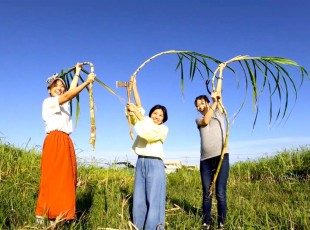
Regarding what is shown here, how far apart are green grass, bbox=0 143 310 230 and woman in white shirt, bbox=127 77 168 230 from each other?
192 mm

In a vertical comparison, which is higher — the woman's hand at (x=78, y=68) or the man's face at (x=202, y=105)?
the woman's hand at (x=78, y=68)

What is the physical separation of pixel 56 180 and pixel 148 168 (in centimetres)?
99

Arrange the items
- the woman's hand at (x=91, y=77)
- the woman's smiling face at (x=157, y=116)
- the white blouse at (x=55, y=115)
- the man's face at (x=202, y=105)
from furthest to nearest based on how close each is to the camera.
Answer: the man's face at (x=202, y=105), the woman's smiling face at (x=157, y=116), the woman's hand at (x=91, y=77), the white blouse at (x=55, y=115)

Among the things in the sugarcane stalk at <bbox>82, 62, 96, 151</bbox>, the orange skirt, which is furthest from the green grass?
the sugarcane stalk at <bbox>82, 62, 96, 151</bbox>

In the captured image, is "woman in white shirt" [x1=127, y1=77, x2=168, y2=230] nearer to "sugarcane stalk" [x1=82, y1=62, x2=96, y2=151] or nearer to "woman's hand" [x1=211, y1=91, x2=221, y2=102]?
"sugarcane stalk" [x1=82, y1=62, x2=96, y2=151]

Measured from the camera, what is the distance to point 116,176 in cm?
804

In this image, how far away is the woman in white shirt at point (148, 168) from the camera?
4.16 m

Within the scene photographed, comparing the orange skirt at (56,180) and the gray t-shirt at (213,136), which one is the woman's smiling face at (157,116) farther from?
the orange skirt at (56,180)

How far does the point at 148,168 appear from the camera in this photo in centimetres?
420

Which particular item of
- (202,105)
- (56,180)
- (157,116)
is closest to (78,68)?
(157,116)

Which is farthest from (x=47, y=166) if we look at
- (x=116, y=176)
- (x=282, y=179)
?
(x=282, y=179)

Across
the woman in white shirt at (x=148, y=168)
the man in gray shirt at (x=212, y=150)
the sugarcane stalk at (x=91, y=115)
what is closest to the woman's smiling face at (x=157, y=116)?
the woman in white shirt at (x=148, y=168)

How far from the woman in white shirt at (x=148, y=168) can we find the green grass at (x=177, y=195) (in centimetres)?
19

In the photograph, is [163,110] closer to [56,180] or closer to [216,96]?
[216,96]
